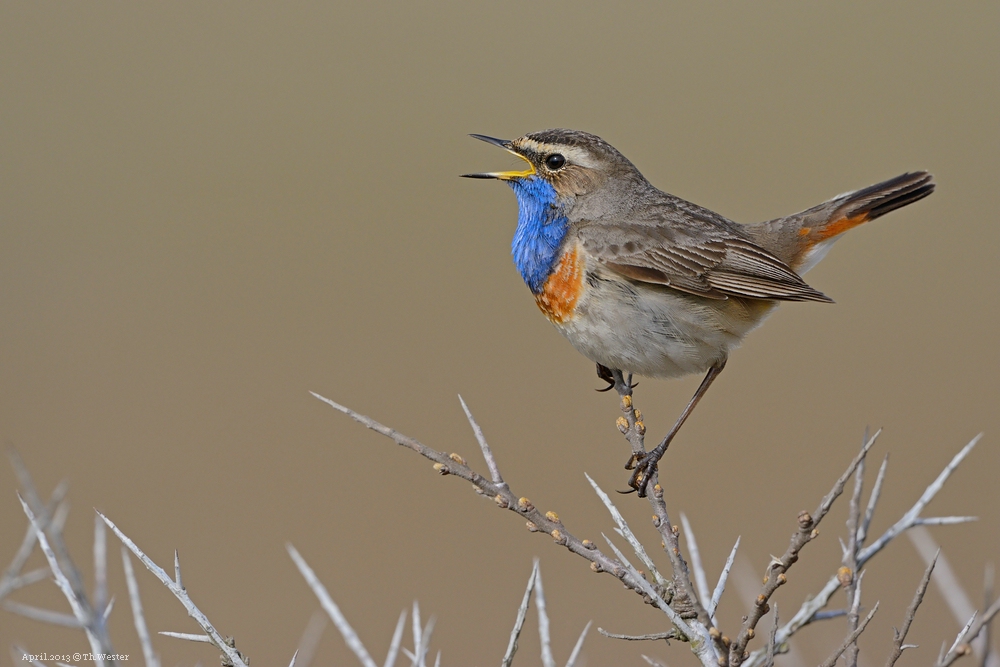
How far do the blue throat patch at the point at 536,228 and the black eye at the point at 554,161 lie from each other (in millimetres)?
95

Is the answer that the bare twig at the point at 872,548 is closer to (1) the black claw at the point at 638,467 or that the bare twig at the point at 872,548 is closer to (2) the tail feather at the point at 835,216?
(1) the black claw at the point at 638,467

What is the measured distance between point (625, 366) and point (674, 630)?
2.18m

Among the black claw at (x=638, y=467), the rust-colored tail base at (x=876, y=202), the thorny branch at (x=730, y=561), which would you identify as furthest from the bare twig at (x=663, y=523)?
the rust-colored tail base at (x=876, y=202)

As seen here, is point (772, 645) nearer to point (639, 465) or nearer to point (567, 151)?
point (639, 465)

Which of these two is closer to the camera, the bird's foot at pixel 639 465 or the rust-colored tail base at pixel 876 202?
the bird's foot at pixel 639 465

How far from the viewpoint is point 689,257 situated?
4.77 meters

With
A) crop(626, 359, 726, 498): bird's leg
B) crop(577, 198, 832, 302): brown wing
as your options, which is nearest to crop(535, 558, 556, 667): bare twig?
crop(626, 359, 726, 498): bird's leg

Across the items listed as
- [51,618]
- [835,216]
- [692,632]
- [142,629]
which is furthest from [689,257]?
[51,618]

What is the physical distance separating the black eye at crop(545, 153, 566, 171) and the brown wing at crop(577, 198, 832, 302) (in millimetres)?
361

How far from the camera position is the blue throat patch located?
4.65 meters

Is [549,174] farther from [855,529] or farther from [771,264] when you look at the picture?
[855,529]

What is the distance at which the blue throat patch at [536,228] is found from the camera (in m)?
4.65

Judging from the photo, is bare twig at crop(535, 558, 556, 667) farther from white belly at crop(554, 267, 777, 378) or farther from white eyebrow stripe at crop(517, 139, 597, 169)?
white eyebrow stripe at crop(517, 139, 597, 169)

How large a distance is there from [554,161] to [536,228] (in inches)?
14.8
